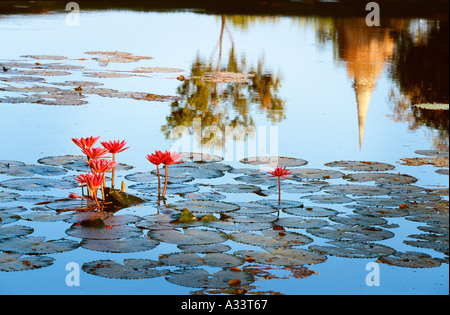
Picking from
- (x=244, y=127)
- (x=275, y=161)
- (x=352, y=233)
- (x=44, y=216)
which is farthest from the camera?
(x=244, y=127)

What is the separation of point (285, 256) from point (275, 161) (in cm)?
297

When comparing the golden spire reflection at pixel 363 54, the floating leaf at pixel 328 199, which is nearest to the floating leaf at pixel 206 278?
the floating leaf at pixel 328 199

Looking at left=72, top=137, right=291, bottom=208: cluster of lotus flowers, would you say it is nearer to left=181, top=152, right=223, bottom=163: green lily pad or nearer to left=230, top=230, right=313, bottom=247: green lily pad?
left=230, top=230, right=313, bottom=247: green lily pad

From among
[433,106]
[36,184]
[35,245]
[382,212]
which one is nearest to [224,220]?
[382,212]

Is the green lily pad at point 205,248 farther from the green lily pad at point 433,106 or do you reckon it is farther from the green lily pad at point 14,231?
the green lily pad at point 433,106

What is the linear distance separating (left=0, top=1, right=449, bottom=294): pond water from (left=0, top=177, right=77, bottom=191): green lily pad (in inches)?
1.7

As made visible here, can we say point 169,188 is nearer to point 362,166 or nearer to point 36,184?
point 36,184

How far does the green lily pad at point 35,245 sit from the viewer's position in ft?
17.1

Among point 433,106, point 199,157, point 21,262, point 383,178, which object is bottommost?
point 21,262

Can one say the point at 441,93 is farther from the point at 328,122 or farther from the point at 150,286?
the point at 150,286

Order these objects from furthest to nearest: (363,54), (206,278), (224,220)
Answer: (363,54) < (224,220) < (206,278)

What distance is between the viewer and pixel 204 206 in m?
6.38

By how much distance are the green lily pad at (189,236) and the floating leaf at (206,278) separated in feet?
1.83

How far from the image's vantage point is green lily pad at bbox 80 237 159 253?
5.28 meters
